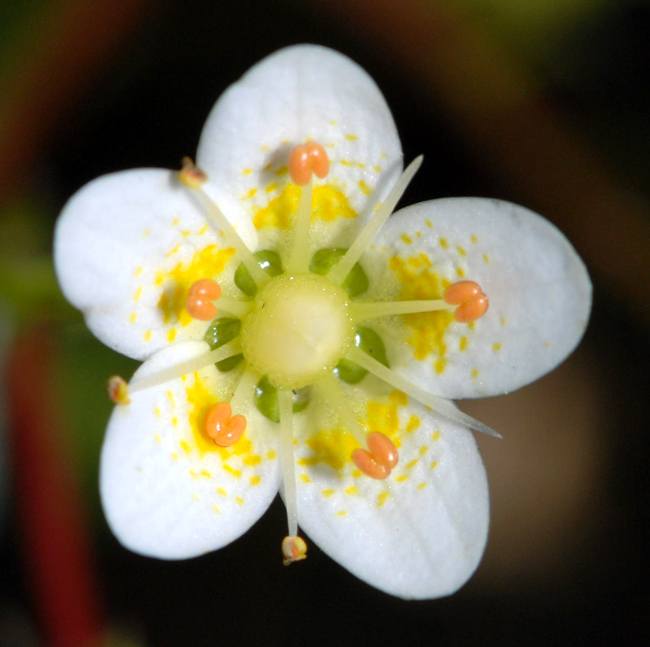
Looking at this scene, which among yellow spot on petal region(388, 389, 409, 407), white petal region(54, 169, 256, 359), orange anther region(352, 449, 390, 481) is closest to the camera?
white petal region(54, 169, 256, 359)

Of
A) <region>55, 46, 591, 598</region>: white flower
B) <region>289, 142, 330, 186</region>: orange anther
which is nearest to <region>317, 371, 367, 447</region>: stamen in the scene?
<region>55, 46, 591, 598</region>: white flower

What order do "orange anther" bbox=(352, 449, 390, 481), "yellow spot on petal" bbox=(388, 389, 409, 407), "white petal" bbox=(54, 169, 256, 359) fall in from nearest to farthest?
"white petal" bbox=(54, 169, 256, 359), "orange anther" bbox=(352, 449, 390, 481), "yellow spot on petal" bbox=(388, 389, 409, 407)

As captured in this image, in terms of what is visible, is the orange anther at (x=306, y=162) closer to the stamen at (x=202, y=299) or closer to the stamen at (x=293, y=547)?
the stamen at (x=202, y=299)

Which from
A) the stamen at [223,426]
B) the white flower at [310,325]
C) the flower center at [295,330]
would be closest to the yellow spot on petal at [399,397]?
the white flower at [310,325]

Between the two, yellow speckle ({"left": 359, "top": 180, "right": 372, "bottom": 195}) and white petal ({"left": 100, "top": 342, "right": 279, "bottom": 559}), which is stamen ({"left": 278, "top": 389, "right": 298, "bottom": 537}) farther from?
yellow speckle ({"left": 359, "top": 180, "right": 372, "bottom": 195})

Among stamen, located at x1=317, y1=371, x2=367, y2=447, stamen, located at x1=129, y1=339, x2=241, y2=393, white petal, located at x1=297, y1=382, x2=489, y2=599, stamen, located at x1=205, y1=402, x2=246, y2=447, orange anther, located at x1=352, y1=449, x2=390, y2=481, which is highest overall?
stamen, located at x1=129, y1=339, x2=241, y2=393

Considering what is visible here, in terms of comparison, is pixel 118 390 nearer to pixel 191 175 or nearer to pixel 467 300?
pixel 191 175

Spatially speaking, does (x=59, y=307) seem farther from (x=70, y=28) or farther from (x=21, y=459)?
(x=70, y=28)
